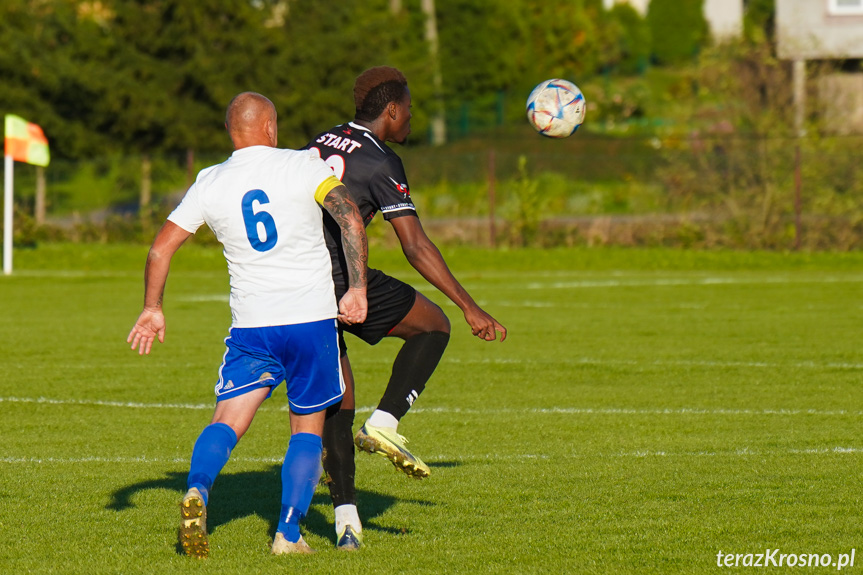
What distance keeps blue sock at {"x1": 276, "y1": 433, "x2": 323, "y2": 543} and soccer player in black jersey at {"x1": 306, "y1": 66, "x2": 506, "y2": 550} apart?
0.27 m

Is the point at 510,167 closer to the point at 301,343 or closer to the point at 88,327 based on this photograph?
the point at 88,327

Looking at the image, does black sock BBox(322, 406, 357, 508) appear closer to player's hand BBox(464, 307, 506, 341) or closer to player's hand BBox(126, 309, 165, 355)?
player's hand BBox(464, 307, 506, 341)

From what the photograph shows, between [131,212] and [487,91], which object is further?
[487,91]

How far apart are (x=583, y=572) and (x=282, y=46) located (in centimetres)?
Result: 3066

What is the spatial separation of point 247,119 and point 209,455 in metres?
1.41

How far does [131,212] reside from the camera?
2706cm

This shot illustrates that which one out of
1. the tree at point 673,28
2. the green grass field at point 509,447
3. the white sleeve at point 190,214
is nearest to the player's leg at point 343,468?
the green grass field at point 509,447

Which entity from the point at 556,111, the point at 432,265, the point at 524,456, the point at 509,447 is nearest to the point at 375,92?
the point at 432,265

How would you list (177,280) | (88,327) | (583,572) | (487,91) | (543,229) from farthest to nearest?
(487,91) < (543,229) < (177,280) < (88,327) < (583,572)

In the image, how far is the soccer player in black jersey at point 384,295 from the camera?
548cm

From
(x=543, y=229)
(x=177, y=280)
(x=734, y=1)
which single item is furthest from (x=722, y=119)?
(x=734, y=1)

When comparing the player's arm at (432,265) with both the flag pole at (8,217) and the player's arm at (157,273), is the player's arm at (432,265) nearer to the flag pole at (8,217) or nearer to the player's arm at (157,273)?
the player's arm at (157,273)

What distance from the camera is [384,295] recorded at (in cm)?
585

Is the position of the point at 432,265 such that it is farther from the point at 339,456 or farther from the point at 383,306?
the point at 339,456
